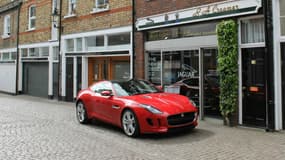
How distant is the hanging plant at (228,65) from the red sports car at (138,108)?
1.54 metres

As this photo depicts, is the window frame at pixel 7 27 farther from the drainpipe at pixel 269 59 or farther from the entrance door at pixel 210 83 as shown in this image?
the drainpipe at pixel 269 59

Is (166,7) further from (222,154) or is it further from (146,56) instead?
(222,154)

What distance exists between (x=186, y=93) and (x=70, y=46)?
29.0 feet

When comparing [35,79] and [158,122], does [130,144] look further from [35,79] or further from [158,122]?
[35,79]

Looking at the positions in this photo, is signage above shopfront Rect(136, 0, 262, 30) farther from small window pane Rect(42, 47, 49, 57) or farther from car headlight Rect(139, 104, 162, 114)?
small window pane Rect(42, 47, 49, 57)

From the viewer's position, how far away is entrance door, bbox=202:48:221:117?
32.6 feet

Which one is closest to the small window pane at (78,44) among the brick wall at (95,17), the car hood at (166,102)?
the brick wall at (95,17)

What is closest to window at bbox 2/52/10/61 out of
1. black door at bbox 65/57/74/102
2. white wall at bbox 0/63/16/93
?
white wall at bbox 0/63/16/93

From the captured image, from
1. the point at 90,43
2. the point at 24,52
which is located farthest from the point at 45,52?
the point at 90,43

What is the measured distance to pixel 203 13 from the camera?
9.88m

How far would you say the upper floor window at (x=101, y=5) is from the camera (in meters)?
14.6

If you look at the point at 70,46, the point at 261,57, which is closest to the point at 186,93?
the point at 261,57

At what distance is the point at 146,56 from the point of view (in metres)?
12.4

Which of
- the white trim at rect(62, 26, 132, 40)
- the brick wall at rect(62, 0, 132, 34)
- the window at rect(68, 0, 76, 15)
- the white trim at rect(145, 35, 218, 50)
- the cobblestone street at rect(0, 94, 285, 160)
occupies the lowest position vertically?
the cobblestone street at rect(0, 94, 285, 160)
